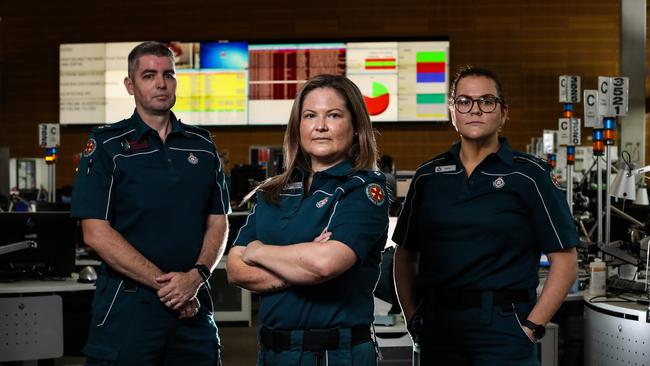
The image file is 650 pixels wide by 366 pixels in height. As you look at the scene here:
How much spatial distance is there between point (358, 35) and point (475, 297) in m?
10.7

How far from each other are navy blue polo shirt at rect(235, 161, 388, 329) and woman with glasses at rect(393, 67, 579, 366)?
0.45 metres

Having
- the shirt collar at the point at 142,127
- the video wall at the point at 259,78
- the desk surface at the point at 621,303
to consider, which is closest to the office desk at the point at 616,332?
the desk surface at the point at 621,303

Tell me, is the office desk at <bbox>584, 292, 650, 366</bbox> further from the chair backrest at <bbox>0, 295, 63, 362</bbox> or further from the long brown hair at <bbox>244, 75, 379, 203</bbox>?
the chair backrest at <bbox>0, 295, 63, 362</bbox>

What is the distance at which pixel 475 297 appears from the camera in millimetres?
2336

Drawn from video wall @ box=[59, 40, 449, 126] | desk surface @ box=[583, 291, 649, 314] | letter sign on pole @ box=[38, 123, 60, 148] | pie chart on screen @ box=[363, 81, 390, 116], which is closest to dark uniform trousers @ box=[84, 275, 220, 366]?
desk surface @ box=[583, 291, 649, 314]

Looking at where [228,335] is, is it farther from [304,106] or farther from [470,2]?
[470,2]

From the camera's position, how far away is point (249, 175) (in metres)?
7.89

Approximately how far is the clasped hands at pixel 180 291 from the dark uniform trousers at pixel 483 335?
2.45 feet

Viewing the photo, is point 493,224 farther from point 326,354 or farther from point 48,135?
point 48,135

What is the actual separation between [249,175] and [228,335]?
1.57 metres

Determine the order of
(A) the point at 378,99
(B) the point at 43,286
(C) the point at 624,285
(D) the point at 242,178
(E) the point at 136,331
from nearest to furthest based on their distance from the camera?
(E) the point at 136,331
(C) the point at 624,285
(B) the point at 43,286
(D) the point at 242,178
(A) the point at 378,99

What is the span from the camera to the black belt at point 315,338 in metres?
1.87

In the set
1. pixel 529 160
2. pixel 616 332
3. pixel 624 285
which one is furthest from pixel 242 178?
pixel 529 160

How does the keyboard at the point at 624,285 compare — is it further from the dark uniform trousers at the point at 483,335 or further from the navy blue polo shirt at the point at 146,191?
the navy blue polo shirt at the point at 146,191
